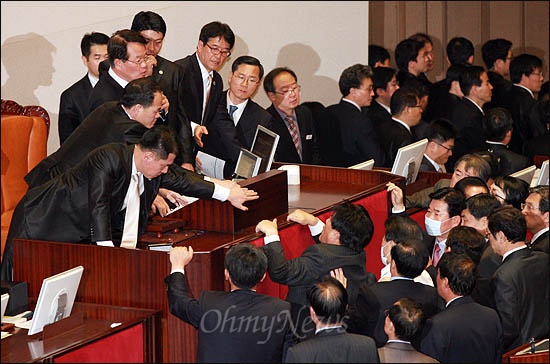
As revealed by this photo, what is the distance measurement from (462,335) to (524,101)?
4.36 meters

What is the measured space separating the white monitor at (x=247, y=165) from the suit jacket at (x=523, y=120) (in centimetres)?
320

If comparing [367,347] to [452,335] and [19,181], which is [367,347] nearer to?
[452,335]

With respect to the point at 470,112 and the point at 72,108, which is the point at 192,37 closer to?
the point at 72,108

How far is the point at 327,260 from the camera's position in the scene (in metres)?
4.39

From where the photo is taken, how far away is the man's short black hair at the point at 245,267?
4.02 m

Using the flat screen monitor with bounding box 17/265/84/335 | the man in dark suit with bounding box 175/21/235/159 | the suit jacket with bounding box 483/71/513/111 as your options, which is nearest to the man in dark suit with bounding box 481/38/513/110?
the suit jacket with bounding box 483/71/513/111

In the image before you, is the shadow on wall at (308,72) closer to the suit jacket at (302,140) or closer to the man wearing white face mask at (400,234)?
the suit jacket at (302,140)

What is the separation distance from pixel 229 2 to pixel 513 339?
3.38 m

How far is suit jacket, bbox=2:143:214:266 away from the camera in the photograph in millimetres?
4586

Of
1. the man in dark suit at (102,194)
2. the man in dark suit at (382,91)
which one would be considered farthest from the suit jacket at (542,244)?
the man in dark suit at (382,91)

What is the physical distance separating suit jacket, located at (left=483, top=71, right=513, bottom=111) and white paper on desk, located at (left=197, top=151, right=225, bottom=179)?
9.81ft

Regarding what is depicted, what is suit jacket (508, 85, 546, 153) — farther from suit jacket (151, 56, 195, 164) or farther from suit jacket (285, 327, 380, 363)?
suit jacket (285, 327, 380, 363)

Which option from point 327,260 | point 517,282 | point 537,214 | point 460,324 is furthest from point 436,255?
point 460,324

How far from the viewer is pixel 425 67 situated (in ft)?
27.8
